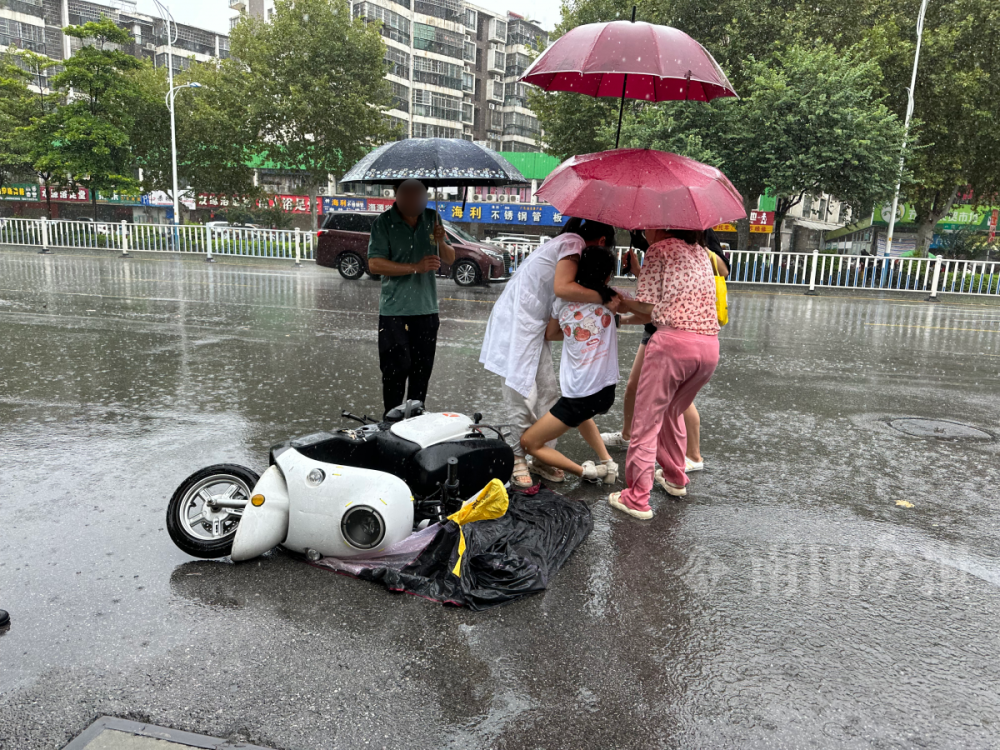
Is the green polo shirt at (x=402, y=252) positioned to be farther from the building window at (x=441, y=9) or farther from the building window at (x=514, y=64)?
the building window at (x=514, y=64)

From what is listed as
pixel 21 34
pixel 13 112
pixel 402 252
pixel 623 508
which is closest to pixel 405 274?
pixel 402 252

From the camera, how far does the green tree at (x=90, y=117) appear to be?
30.7 metres

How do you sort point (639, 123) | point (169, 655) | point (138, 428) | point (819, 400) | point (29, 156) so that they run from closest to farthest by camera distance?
point (169, 655) < point (138, 428) < point (819, 400) < point (639, 123) < point (29, 156)

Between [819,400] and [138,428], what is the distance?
6153mm

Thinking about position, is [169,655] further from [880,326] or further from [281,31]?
[281,31]

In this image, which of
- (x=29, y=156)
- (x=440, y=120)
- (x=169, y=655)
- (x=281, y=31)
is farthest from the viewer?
(x=440, y=120)

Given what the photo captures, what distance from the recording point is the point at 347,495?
141 inches

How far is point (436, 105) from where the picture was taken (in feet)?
217

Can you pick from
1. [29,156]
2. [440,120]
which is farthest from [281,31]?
[440,120]

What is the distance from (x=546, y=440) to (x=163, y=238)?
26595 mm

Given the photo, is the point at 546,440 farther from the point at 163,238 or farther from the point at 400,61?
the point at 400,61

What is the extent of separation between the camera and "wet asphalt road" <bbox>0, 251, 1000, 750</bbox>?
2.63 metres

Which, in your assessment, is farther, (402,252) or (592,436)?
(402,252)

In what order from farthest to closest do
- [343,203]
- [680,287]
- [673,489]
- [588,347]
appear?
[343,203] < [673,489] < [588,347] < [680,287]
